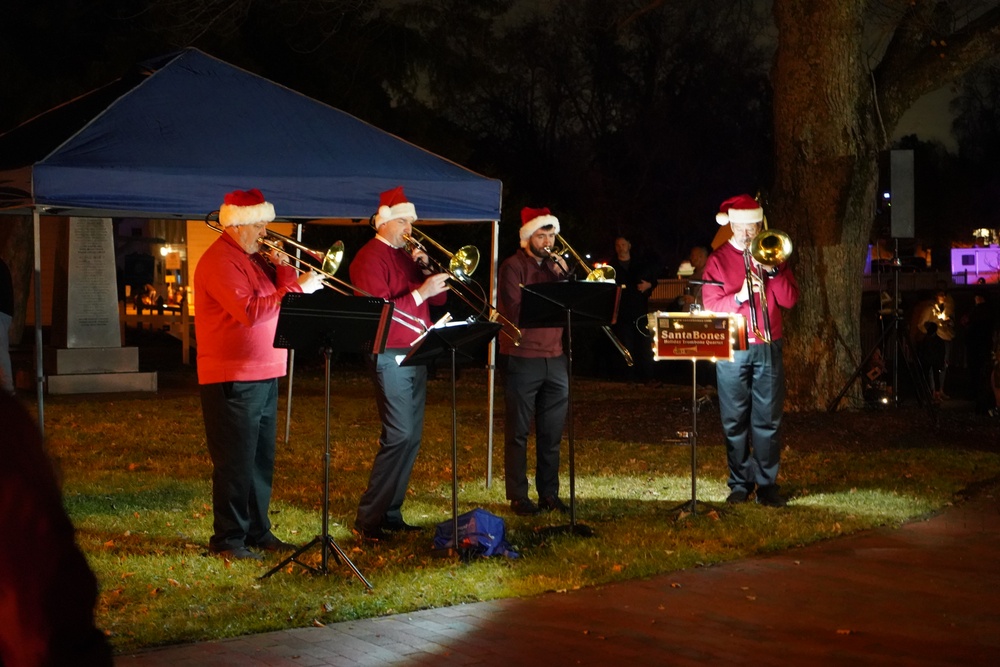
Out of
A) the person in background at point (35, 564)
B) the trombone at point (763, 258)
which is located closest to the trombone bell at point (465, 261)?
the trombone at point (763, 258)

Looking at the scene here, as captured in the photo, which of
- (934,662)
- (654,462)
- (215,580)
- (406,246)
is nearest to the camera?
(934,662)

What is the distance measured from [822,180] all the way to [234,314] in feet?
30.0

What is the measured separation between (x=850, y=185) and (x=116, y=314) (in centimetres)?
1021

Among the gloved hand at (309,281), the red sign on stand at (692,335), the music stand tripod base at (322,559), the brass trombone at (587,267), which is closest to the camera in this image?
the music stand tripod base at (322,559)

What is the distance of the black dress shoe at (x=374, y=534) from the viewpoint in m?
8.23

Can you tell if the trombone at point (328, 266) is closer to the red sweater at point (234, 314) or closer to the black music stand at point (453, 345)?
the red sweater at point (234, 314)

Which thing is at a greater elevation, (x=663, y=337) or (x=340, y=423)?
(x=663, y=337)

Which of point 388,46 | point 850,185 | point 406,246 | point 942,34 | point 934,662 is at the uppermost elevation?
point 388,46

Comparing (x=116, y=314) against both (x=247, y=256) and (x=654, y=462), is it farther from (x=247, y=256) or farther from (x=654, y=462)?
(x=247, y=256)

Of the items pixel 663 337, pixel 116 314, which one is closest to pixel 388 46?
pixel 116 314

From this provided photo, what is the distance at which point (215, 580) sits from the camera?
7.20m

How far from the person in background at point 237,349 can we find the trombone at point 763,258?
10.7 feet

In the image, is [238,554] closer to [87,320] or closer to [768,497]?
[768,497]

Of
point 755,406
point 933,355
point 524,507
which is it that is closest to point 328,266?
point 524,507
